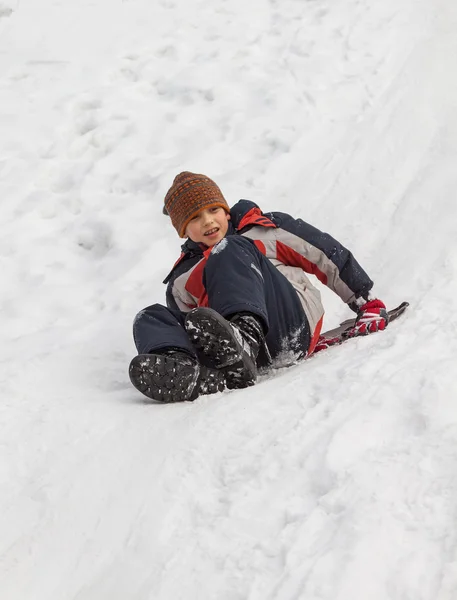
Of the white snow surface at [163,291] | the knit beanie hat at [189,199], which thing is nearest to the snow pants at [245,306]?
the white snow surface at [163,291]

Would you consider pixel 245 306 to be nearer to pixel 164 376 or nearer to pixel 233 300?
pixel 233 300

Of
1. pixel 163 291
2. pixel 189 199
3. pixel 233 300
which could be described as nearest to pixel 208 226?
pixel 189 199

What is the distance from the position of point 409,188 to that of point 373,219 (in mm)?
265

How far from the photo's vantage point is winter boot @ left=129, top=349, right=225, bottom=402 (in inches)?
74.8

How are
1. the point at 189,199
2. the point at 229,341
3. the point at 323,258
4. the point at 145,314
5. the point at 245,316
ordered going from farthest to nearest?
the point at 189,199 < the point at 323,258 < the point at 145,314 < the point at 245,316 < the point at 229,341

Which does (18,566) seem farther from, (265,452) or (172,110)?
(172,110)

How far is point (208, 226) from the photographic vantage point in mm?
2490

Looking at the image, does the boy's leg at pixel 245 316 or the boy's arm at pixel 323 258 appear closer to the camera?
the boy's leg at pixel 245 316

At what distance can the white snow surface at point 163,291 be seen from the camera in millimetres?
1302

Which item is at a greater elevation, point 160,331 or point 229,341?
point 229,341

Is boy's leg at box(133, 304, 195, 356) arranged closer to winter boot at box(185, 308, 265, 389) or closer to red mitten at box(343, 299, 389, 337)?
winter boot at box(185, 308, 265, 389)

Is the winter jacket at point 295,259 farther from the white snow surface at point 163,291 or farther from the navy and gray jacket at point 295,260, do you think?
the white snow surface at point 163,291

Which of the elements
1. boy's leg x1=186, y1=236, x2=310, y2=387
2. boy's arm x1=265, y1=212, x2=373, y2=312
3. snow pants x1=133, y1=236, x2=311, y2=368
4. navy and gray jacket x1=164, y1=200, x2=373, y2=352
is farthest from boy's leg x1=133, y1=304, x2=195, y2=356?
boy's arm x1=265, y1=212, x2=373, y2=312

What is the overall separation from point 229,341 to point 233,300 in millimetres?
148
